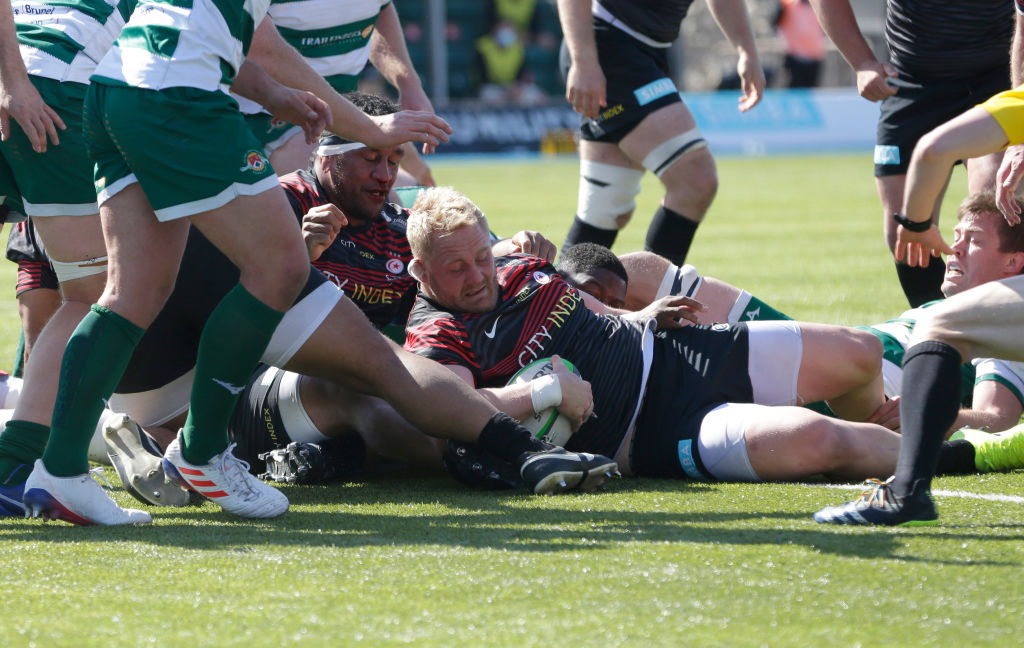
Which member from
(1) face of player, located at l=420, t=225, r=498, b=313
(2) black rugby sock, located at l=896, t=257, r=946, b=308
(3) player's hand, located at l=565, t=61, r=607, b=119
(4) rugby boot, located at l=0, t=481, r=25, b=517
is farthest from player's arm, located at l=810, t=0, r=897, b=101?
(4) rugby boot, located at l=0, t=481, r=25, b=517

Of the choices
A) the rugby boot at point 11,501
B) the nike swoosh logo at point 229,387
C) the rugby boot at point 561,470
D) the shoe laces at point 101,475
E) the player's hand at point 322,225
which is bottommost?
the shoe laces at point 101,475

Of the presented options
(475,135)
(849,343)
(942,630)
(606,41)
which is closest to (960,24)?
(606,41)

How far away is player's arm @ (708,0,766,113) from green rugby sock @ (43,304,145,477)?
13.0 ft

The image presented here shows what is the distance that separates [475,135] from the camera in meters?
23.8

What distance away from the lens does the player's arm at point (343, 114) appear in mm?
3594

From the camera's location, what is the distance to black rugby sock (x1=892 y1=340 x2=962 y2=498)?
118 inches

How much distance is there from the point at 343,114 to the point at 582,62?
2.49 m

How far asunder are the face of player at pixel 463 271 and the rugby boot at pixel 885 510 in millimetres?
1260

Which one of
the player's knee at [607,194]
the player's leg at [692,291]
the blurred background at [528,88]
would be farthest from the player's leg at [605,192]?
the blurred background at [528,88]

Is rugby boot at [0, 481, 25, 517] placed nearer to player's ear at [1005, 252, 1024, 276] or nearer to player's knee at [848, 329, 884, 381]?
player's knee at [848, 329, 884, 381]

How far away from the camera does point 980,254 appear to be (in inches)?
160

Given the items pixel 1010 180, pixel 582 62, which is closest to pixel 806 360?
pixel 1010 180

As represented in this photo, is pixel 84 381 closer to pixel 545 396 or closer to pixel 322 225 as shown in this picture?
pixel 322 225

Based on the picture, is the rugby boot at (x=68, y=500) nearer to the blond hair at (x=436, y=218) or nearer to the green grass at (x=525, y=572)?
the green grass at (x=525, y=572)
